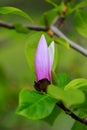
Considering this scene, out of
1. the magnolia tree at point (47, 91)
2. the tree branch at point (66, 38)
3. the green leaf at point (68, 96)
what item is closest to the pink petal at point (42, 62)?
the magnolia tree at point (47, 91)

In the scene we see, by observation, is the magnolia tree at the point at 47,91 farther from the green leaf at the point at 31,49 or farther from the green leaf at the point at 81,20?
the green leaf at the point at 81,20

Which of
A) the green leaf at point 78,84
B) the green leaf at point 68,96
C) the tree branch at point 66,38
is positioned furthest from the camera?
the tree branch at point 66,38

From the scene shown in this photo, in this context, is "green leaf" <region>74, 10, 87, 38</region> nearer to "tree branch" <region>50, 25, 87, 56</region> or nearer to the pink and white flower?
"tree branch" <region>50, 25, 87, 56</region>

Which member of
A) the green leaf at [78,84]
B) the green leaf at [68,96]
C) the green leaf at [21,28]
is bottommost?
the green leaf at [21,28]

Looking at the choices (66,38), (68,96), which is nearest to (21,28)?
(66,38)

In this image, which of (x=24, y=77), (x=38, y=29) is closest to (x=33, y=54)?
(x=38, y=29)

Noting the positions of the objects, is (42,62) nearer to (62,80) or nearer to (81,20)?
(62,80)

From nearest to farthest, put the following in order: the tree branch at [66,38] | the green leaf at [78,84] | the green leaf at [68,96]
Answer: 1. the green leaf at [68,96]
2. the green leaf at [78,84]
3. the tree branch at [66,38]
